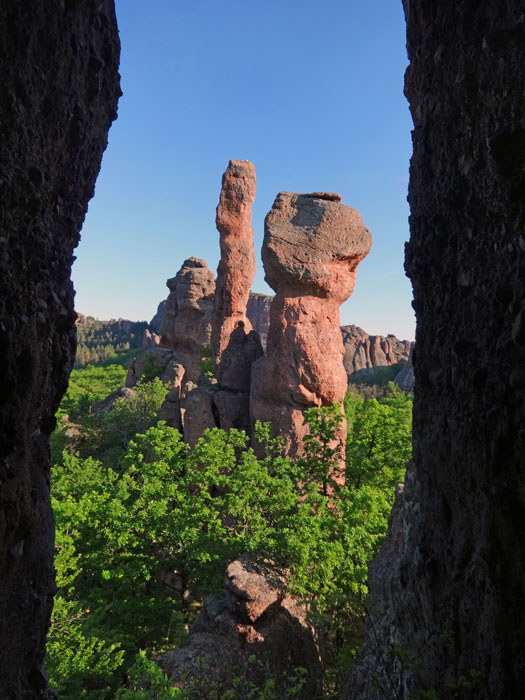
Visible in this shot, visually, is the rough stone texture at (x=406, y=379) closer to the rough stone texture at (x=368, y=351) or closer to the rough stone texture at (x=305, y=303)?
the rough stone texture at (x=368, y=351)

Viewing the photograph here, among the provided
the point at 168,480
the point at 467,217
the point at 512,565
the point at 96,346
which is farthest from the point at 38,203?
the point at 96,346

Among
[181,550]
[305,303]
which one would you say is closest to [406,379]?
[305,303]

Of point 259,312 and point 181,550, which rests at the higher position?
point 259,312

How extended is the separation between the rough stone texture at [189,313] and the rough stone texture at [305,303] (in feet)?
67.1

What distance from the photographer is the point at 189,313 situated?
124ft

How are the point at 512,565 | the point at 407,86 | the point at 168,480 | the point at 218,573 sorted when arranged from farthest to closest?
the point at 168,480 < the point at 218,573 < the point at 407,86 < the point at 512,565

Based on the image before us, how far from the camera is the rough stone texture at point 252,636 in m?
7.85

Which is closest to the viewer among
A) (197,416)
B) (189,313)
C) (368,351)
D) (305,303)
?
(305,303)

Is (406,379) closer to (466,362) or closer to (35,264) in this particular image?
(466,362)

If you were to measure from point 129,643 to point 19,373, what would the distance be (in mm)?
9234

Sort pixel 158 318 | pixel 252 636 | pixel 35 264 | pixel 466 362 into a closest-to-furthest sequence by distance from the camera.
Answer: pixel 466 362 → pixel 35 264 → pixel 252 636 → pixel 158 318

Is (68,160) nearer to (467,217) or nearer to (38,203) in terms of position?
(38,203)

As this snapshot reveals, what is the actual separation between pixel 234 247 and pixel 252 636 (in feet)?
59.7

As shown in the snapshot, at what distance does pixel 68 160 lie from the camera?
13.2 ft
